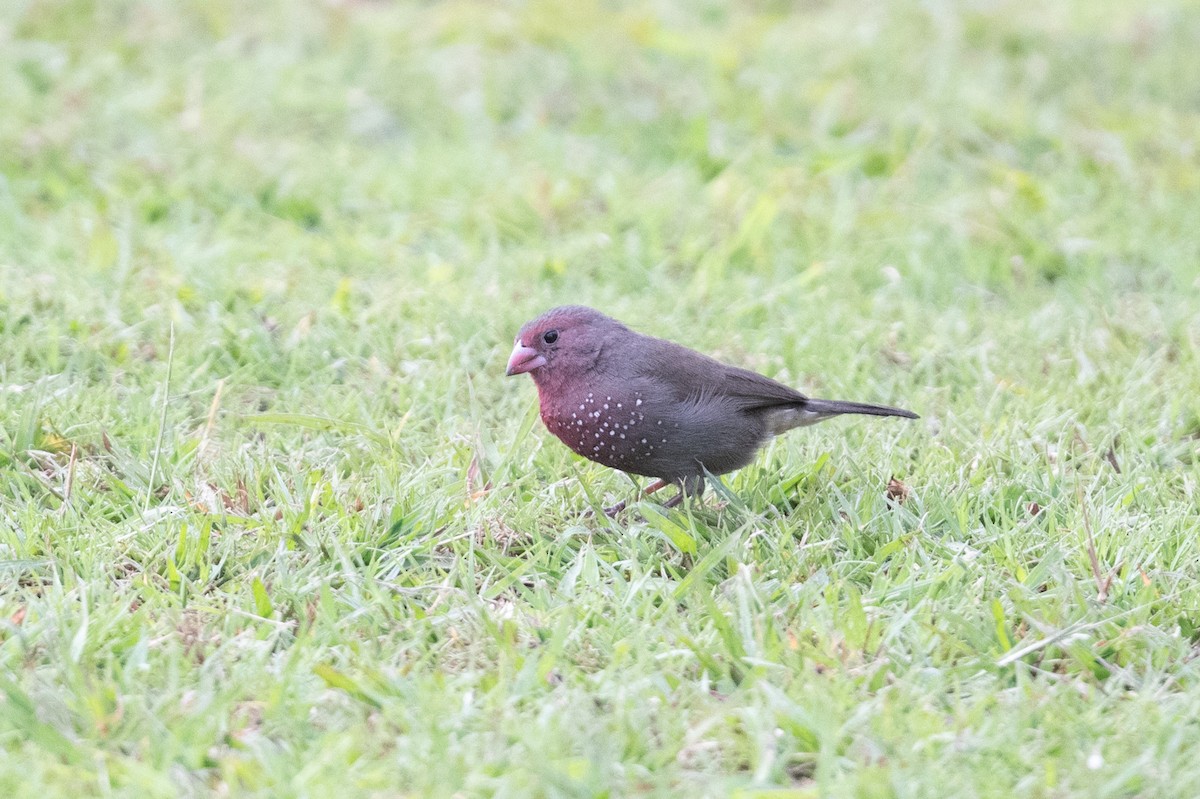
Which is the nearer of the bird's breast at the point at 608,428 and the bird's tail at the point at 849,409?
the bird's breast at the point at 608,428

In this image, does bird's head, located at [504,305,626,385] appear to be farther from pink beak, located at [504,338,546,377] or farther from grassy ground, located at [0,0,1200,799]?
grassy ground, located at [0,0,1200,799]

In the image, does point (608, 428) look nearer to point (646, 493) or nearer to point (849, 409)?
point (646, 493)

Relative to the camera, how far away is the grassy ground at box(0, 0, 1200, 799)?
10.1 ft

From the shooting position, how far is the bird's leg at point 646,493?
4266 millimetres

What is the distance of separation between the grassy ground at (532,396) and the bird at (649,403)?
0.17 m

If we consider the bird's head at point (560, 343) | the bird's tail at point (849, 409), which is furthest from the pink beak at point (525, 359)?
the bird's tail at point (849, 409)

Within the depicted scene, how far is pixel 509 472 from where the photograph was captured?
14.4ft

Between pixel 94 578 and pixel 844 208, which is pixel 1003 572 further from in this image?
pixel 844 208

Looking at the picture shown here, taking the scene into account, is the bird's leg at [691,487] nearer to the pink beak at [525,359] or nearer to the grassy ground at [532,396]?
the grassy ground at [532,396]

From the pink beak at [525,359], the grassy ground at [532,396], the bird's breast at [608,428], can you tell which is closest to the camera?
the grassy ground at [532,396]

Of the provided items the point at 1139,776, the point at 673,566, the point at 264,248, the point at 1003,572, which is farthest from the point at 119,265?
the point at 1139,776

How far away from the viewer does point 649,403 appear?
163 inches

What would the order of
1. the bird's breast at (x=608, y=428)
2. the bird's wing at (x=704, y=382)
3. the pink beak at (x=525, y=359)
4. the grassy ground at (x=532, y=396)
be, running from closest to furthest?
1. the grassy ground at (x=532, y=396)
2. the bird's breast at (x=608, y=428)
3. the bird's wing at (x=704, y=382)
4. the pink beak at (x=525, y=359)

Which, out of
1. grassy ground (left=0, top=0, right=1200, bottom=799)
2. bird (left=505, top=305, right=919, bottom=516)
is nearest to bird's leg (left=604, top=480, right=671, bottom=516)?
bird (left=505, top=305, right=919, bottom=516)
